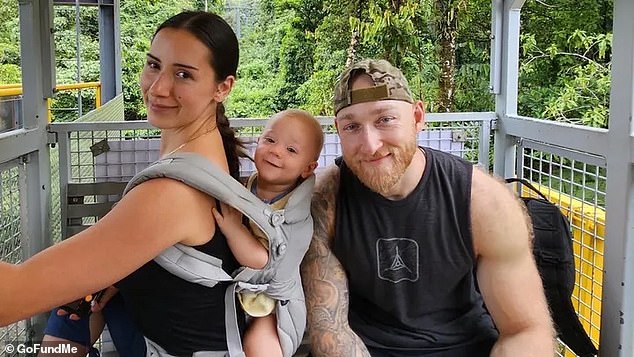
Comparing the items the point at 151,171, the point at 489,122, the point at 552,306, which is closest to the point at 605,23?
the point at 489,122

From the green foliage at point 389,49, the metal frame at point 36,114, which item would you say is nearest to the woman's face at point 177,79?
the metal frame at point 36,114

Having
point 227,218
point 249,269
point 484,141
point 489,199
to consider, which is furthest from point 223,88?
point 484,141

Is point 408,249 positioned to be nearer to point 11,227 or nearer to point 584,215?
point 584,215

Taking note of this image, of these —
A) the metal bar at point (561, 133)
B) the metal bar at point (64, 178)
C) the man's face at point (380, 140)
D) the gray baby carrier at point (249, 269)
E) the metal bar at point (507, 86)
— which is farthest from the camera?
the metal bar at point (507, 86)

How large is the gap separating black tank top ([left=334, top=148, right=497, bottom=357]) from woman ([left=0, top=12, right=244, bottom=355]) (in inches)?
18.4

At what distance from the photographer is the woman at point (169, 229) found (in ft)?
3.87

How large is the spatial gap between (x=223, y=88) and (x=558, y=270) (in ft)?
4.38

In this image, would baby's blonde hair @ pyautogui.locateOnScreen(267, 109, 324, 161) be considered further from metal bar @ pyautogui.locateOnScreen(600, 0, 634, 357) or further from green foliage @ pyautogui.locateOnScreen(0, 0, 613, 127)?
green foliage @ pyautogui.locateOnScreen(0, 0, 613, 127)

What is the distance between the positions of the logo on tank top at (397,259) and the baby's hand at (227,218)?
56 cm

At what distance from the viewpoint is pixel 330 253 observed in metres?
1.89

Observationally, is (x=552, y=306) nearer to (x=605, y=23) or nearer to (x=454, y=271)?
(x=454, y=271)

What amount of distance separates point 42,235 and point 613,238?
2.14m

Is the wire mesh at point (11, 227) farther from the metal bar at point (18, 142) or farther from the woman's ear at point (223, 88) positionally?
the woman's ear at point (223, 88)

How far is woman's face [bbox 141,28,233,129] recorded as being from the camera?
4.65 ft
